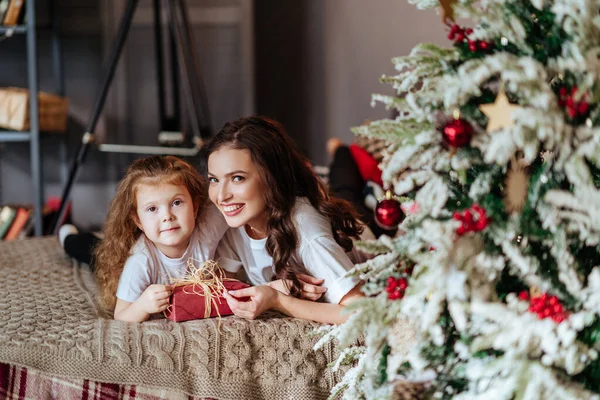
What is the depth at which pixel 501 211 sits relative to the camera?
98cm

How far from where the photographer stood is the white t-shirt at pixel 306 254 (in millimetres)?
1566

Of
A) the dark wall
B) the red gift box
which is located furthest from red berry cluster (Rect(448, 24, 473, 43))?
the dark wall

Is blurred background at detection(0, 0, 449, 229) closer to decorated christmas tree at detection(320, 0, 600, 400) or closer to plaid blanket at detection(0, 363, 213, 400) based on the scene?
plaid blanket at detection(0, 363, 213, 400)

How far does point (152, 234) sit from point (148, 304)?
0.56ft

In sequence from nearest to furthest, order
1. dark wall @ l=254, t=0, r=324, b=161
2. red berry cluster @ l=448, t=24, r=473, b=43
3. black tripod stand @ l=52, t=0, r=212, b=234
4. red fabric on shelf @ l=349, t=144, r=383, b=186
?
1. red berry cluster @ l=448, t=24, r=473, b=43
2. red fabric on shelf @ l=349, t=144, r=383, b=186
3. black tripod stand @ l=52, t=0, r=212, b=234
4. dark wall @ l=254, t=0, r=324, b=161

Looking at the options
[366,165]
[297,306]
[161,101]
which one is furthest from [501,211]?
[161,101]

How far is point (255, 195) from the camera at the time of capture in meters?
1.60

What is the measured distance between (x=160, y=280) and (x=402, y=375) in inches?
A: 28.4

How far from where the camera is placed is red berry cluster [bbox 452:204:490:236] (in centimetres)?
96

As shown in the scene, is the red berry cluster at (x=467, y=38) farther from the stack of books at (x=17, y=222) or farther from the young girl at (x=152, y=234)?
the stack of books at (x=17, y=222)

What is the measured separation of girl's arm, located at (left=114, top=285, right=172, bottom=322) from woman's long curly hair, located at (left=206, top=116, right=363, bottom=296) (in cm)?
26

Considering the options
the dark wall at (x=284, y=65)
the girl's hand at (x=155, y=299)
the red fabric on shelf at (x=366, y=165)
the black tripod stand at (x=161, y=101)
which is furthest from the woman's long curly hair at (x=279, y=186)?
the dark wall at (x=284, y=65)

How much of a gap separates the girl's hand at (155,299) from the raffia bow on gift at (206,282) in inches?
0.9

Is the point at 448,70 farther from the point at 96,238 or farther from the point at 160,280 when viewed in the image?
the point at 96,238
